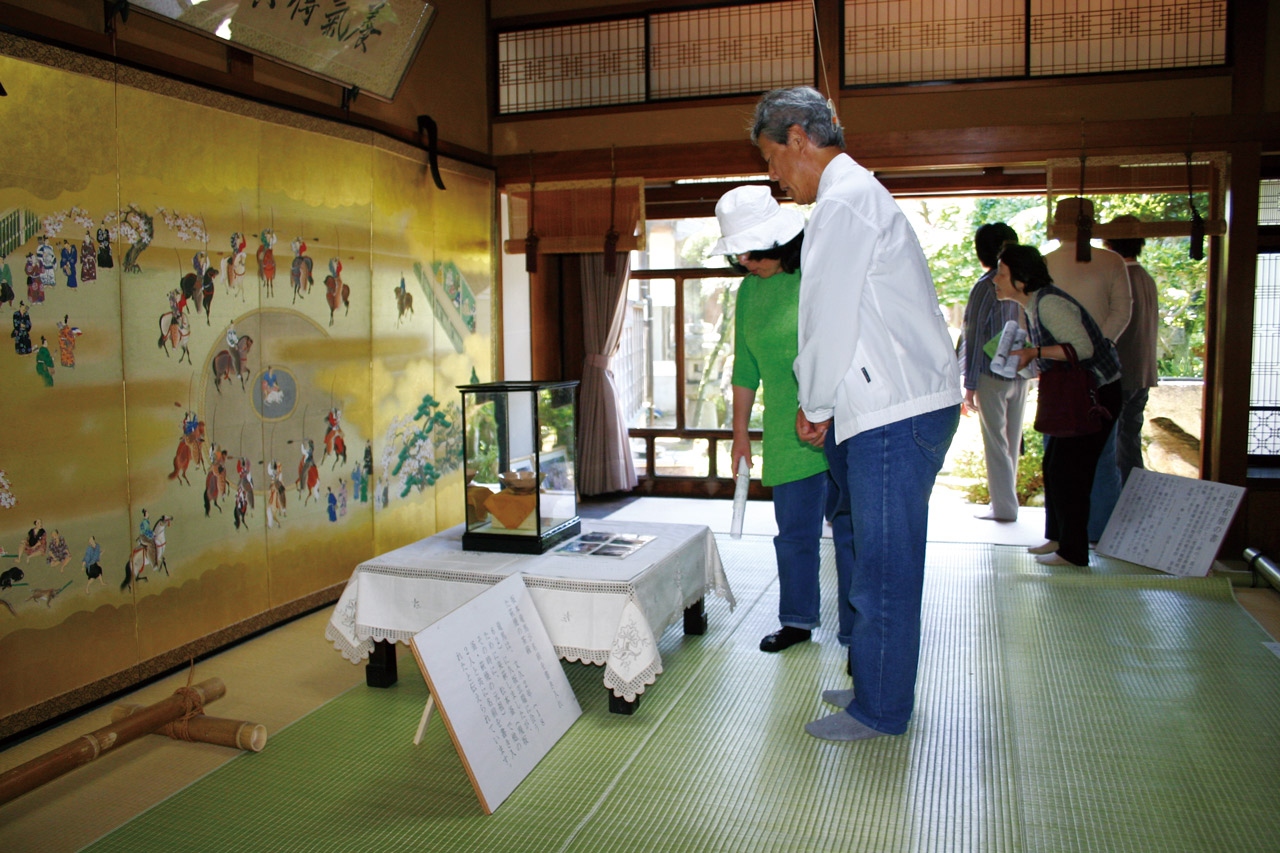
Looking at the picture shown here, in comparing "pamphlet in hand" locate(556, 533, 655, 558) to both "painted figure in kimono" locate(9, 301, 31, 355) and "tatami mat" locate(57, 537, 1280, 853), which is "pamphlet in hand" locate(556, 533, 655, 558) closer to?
"tatami mat" locate(57, 537, 1280, 853)

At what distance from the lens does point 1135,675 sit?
264 cm

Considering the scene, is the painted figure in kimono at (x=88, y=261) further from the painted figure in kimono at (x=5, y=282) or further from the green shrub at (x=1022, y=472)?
the green shrub at (x=1022, y=472)

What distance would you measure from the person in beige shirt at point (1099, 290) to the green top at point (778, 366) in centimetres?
210

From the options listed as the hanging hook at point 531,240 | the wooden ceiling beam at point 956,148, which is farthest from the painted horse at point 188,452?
the wooden ceiling beam at point 956,148

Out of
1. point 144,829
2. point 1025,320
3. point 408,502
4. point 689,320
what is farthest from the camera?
point 689,320

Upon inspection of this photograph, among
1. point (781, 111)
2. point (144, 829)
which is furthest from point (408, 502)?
point (781, 111)

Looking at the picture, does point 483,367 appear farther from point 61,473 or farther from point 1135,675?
point 1135,675

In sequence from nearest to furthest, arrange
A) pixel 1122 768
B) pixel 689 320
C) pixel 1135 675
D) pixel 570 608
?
pixel 1122 768
pixel 570 608
pixel 1135 675
pixel 689 320

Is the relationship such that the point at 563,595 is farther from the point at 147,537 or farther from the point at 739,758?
the point at 147,537

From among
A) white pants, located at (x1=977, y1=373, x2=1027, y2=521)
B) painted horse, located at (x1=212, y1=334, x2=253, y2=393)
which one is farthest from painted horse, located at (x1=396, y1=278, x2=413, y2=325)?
white pants, located at (x1=977, y1=373, x2=1027, y2=521)

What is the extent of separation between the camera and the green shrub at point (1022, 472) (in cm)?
635

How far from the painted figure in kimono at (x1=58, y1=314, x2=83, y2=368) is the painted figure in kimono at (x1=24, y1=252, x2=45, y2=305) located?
0.29ft

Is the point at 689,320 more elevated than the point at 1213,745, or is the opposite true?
the point at 689,320

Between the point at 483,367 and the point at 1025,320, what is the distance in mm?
2565
